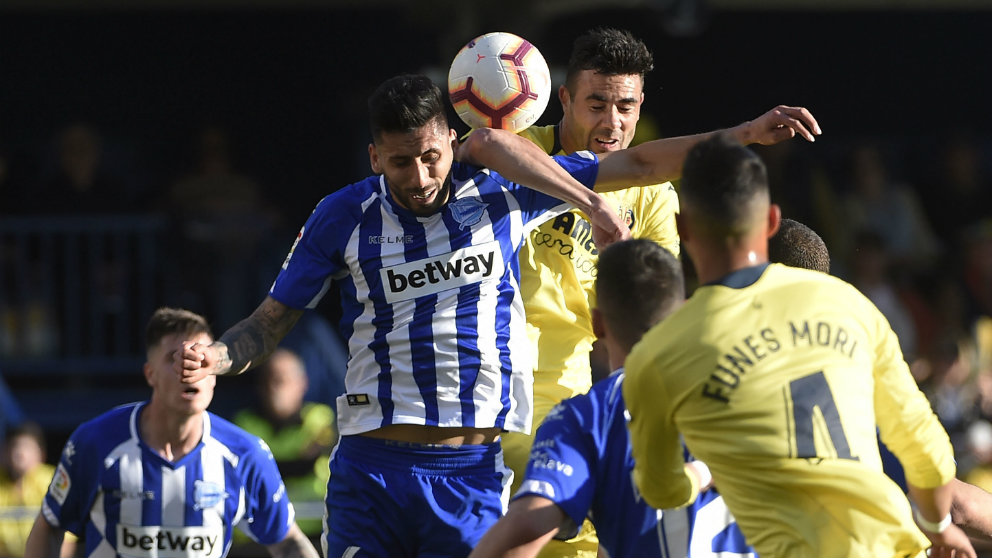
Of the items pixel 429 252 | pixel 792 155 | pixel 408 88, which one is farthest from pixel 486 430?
pixel 792 155

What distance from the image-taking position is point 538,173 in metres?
4.49

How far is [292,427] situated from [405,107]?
4940mm

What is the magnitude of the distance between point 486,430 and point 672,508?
118cm

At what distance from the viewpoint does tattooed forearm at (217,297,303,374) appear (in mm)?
4566

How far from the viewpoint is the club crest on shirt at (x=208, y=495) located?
6.02m

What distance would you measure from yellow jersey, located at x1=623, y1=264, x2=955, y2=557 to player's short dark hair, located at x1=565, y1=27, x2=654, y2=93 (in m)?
1.89

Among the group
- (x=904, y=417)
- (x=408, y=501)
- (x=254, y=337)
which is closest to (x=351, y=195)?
(x=254, y=337)

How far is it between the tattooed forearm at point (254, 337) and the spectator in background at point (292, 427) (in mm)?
4193

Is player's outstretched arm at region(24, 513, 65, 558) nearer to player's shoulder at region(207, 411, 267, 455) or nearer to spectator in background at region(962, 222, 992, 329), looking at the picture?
player's shoulder at region(207, 411, 267, 455)

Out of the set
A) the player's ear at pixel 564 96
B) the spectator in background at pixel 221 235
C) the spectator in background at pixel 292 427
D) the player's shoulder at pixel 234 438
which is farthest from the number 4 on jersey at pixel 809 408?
the spectator in background at pixel 221 235

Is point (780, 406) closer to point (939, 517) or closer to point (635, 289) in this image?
point (635, 289)

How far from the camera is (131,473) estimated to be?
6.01 meters

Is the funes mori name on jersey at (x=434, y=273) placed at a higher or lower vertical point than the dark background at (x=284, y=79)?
lower

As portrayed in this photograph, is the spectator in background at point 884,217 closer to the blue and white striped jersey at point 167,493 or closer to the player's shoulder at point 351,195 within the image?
the blue and white striped jersey at point 167,493
